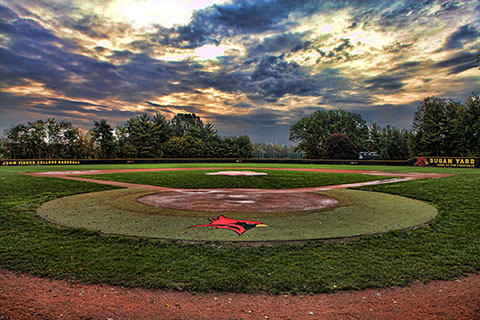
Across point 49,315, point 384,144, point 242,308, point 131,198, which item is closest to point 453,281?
point 242,308

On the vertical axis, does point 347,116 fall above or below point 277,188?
above

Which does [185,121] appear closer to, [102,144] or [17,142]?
[102,144]

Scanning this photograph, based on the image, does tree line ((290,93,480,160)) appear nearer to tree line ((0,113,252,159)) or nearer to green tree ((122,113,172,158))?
tree line ((0,113,252,159))

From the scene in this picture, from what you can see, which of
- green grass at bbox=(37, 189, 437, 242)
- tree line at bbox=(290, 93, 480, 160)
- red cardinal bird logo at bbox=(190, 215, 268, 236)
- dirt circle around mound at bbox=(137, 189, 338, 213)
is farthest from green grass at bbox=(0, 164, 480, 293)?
tree line at bbox=(290, 93, 480, 160)

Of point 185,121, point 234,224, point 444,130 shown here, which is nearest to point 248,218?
point 234,224

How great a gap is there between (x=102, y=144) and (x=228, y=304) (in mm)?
75875

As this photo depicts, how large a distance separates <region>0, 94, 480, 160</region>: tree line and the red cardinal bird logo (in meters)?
59.5

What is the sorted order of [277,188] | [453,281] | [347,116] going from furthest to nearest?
[347,116], [277,188], [453,281]

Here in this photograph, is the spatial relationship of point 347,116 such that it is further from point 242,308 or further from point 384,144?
point 242,308

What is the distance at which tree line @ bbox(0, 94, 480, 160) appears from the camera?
57.4m

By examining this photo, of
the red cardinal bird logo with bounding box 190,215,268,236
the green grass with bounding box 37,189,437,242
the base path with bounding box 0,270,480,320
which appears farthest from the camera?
the red cardinal bird logo with bounding box 190,215,268,236

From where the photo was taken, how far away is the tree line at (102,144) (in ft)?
224

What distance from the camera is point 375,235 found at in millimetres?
6246

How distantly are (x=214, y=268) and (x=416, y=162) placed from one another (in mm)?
44403
